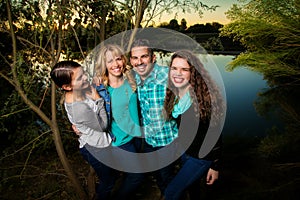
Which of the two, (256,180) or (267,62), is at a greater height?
(267,62)

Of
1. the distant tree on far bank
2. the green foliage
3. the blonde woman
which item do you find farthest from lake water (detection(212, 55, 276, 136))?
the blonde woman

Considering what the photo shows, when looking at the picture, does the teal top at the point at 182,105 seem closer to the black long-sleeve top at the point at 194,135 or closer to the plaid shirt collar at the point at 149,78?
the black long-sleeve top at the point at 194,135

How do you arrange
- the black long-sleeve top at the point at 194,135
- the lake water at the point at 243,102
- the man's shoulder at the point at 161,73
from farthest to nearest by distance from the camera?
the lake water at the point at 243,102, the man's shoulder at the point at 161,73, the black long-sleeve top at the point at 194,135

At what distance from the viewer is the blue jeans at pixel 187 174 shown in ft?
5.05

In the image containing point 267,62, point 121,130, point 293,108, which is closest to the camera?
point 121,130

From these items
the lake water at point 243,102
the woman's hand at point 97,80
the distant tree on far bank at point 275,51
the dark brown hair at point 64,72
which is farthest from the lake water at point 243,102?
the dark brown hair at point 64,72

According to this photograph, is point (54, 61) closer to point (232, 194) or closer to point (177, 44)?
point (177, 44)

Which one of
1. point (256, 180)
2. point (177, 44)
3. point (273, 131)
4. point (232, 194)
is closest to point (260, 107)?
point (273, 131)

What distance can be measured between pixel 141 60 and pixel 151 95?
0.28m

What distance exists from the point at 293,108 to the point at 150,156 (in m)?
5.75

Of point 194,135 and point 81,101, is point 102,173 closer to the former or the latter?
point 81,101

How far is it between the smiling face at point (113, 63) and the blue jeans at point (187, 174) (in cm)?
71

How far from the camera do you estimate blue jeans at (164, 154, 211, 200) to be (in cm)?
154

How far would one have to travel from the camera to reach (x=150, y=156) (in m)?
1.89
